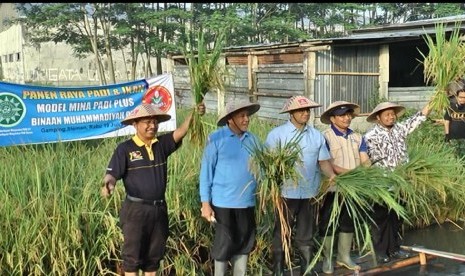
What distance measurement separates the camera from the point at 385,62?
13.1 metres

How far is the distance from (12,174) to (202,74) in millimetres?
1971

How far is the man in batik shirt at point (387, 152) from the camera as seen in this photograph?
5.00m

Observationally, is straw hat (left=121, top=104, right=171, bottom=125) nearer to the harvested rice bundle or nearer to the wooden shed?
the harvested rice bundle

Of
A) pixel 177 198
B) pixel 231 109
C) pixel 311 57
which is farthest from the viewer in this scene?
pixel 311 57

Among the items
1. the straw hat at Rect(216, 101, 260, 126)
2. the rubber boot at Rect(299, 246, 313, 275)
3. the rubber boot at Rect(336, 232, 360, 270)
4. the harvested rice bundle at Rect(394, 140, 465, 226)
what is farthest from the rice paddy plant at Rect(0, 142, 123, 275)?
the harvested rice bundle at Rect(394, 140, 465, 226)

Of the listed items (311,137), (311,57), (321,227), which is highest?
(311,57)

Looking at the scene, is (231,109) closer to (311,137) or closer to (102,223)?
(311,137)

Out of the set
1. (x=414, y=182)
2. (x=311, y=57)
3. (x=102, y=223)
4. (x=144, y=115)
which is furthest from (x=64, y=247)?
(x=311, y=57)

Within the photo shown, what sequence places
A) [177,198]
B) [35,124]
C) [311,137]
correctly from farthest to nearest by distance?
[35,124] < [177,198] < [311,137]

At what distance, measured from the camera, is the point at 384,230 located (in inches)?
207

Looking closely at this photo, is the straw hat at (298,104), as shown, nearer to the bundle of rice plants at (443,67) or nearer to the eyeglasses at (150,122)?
the eyeglasses at (150,122)

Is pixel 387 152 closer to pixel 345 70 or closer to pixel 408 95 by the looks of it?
pixel 345 70

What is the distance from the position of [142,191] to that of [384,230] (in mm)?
2570

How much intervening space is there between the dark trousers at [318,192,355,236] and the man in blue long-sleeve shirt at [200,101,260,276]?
91 cm
